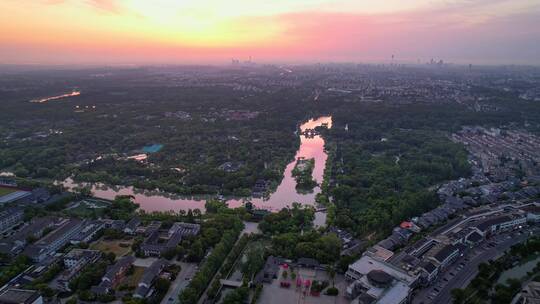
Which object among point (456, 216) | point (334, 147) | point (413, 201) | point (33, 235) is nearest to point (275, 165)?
point (334, 147)

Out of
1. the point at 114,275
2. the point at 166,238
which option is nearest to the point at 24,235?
the point at 114,275

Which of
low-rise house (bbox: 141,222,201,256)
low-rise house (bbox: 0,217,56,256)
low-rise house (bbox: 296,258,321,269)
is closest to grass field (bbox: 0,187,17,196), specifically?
low-rise house (bbox: 0,217,56,256)

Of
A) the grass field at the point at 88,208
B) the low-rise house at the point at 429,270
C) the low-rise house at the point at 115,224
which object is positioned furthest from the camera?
the grass field at the point at 88,208

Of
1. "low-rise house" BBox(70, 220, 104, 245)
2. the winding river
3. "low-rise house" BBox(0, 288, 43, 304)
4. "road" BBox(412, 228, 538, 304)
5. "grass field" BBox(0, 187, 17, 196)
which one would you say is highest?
"low-rise house" BBox(0, 288, 43, 304)

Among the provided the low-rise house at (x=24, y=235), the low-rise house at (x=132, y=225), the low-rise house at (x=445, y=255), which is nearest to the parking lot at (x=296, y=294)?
the low-rise house at (x=445, y=255)

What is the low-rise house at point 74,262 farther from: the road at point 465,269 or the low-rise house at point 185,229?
the road at point 465,269

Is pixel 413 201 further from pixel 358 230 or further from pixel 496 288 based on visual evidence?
pixel 496 288

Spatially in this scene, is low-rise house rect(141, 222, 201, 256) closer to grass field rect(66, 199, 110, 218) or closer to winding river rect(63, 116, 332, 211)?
winding river rect(63, 116, 332, 211)
